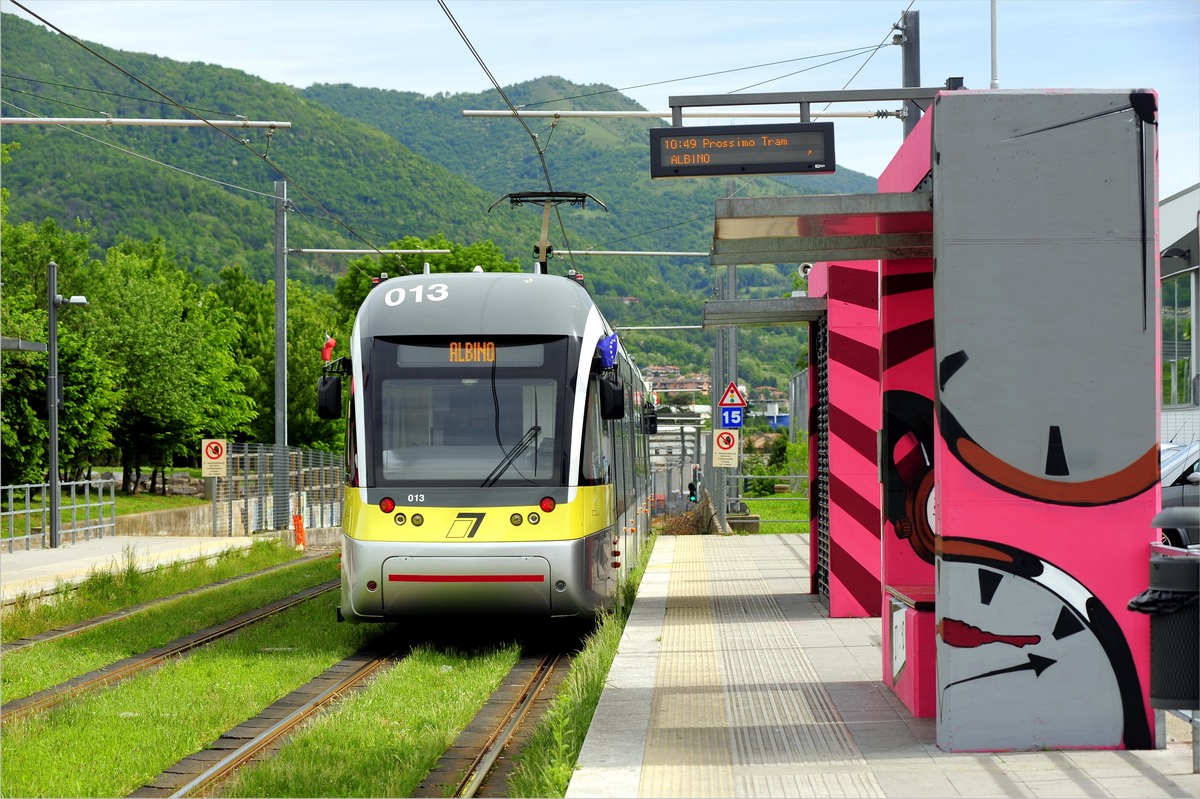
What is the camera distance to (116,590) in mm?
17375

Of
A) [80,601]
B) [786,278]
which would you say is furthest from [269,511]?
[786,278]

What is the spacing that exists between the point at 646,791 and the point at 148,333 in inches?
1918

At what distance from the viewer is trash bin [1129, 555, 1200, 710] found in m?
6.26

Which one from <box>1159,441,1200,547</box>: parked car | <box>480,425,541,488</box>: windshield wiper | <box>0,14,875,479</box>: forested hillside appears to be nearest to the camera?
<box>480,425,541,488</box>: windshield wiper

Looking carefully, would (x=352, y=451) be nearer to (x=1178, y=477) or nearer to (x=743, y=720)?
(x=743, y=720)

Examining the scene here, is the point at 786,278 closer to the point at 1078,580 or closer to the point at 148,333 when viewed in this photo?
the point at 148,333

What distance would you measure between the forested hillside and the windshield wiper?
2837 cm

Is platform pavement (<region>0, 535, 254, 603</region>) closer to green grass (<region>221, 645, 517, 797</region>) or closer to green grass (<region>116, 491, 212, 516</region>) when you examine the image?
green grass (<region>221, 645, 517, 797</region>)

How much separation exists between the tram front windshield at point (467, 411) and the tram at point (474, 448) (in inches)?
0.4

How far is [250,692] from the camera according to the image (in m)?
10.1

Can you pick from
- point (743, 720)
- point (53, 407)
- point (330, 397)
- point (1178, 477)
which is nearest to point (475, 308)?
point (330, 397)

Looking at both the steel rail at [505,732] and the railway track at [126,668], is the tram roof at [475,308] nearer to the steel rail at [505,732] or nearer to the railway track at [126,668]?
the steel rail at [505,732]

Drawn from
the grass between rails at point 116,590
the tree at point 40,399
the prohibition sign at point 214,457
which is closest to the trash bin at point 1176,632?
the grass between rails at point 116,590

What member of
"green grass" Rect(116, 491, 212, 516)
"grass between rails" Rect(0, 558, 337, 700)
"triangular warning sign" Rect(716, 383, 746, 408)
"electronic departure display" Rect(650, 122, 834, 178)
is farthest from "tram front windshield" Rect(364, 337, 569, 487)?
"green grass" Rect(116, 491, 212, 516)
